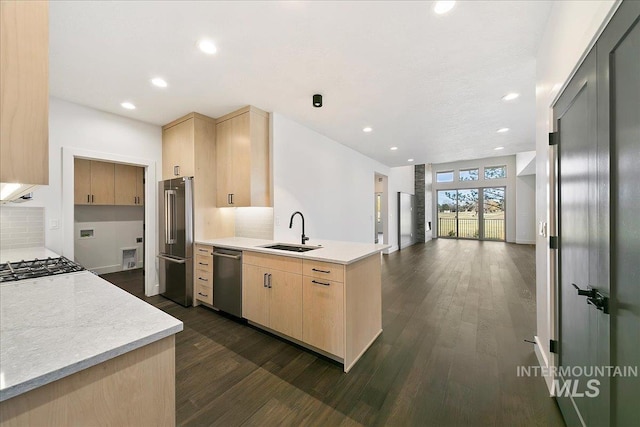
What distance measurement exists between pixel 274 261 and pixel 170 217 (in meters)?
2.05

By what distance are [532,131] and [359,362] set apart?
4840 millimetres

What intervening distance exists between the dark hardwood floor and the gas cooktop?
1.15 metres

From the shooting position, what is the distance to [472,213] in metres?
10.6

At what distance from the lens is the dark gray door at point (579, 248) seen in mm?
1156

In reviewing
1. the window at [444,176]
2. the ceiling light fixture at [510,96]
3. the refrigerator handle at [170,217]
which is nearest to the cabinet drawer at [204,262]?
the refrigerator handle at [170,217]

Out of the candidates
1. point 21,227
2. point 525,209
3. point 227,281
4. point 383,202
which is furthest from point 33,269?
point 525,209

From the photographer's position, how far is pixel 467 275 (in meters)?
4.91

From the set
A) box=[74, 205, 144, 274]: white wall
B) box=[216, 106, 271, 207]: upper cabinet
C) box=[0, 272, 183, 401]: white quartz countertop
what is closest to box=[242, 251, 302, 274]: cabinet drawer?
box=[216, 106, 271, 207]: upper cabinet

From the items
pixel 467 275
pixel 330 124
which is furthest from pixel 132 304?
pixel 467 275

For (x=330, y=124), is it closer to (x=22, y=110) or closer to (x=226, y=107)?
(x=226, y=107)

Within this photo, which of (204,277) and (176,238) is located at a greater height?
(176,238)

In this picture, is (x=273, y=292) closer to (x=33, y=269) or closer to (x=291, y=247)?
(x=291, y=247)

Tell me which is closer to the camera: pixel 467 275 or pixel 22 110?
pixel 22 110

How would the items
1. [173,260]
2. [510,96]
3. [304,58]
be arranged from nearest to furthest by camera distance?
[304,58] < [510,96] < [173,260]
